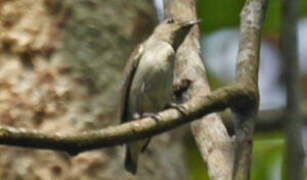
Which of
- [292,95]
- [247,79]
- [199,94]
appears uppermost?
[292,95]

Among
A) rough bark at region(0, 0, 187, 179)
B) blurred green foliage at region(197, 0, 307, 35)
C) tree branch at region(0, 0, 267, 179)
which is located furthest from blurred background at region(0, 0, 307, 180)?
tree branch at region(0, 0, 267, 179)

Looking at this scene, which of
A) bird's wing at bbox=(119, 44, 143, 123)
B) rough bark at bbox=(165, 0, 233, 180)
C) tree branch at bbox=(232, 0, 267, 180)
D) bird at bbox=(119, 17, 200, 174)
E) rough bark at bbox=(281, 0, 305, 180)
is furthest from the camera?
bird's wing at bbox=(119, 44, 143, 123)

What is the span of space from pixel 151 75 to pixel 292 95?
1.68m

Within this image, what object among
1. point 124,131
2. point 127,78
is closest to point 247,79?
point 124,131

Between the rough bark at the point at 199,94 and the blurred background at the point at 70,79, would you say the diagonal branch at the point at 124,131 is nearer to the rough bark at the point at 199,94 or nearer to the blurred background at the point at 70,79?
the rough bark at the point at 199,94

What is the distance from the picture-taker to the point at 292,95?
2311 millimetres

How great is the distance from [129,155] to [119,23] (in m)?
1.10

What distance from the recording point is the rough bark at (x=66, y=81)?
428 cm

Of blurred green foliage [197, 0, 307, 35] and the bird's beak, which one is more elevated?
the bird's beak

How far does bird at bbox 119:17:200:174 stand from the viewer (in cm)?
389

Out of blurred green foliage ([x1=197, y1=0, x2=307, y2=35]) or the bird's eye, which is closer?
the bird's eye

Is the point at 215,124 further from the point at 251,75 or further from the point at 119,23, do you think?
the point at 119,23

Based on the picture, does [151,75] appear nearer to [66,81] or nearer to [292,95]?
[66,81]

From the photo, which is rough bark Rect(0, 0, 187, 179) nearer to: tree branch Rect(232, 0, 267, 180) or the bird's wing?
the bird's wing
